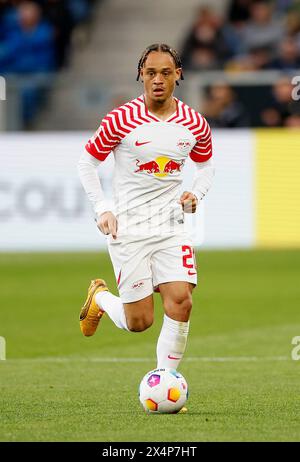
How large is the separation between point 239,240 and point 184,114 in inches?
487

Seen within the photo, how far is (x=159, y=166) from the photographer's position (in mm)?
7926

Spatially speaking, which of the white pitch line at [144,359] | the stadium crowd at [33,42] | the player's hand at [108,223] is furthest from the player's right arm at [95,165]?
the stadium crowd at [33,42]

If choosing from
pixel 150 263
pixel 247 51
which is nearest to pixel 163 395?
pixel 150 263

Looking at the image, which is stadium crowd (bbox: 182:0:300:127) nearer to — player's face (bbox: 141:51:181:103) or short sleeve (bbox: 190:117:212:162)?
short sleeve (bbox: 190:117:212:162)

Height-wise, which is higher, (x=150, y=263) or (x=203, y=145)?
(x=203, y=145)

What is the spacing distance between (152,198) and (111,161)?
11585 millimetres

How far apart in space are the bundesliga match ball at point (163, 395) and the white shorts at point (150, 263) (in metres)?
0.66

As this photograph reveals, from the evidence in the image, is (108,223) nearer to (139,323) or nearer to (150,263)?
(150,263)

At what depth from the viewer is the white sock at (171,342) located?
7.79 m

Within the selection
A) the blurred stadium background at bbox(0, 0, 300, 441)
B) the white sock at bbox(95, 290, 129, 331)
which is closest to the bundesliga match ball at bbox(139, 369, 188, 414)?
the white sock at bbox(95, 290, 129, 331)

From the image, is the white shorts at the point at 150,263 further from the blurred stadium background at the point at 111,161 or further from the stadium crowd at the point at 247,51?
the stadium crowd at the point at 247,51

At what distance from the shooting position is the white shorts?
7.82m

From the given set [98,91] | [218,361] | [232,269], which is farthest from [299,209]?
[218,361]

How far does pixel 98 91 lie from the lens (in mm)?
20641
